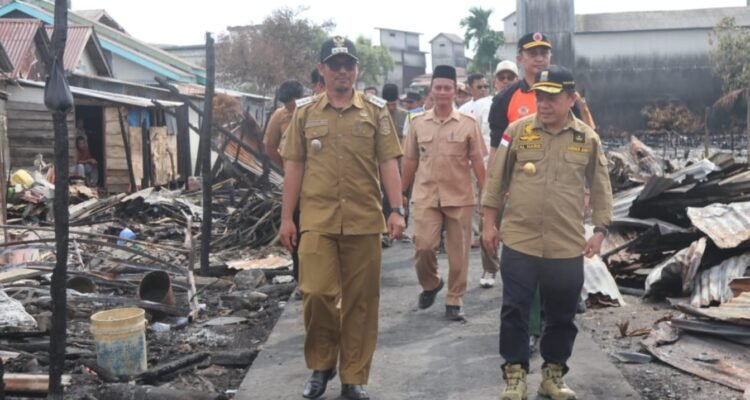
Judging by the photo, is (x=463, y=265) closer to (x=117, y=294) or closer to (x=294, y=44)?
(x=117, y=294)

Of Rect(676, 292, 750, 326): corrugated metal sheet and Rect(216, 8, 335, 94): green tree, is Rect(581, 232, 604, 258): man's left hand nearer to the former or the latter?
Rect(676, 292, 750, 326): corrugated metal sheet

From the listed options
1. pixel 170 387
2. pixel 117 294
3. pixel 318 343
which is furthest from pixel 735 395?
pixel 117 294

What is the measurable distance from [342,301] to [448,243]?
79.1 inches

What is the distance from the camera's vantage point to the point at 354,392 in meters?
4.60

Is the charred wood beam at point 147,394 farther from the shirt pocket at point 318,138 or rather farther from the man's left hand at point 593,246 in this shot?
the man's left hand at point 593,246

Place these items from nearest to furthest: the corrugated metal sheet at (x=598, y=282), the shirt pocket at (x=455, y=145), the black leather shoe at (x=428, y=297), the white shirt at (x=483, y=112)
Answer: the shirt pocket at (x=455, y=145), the black leather shoe at (x=428, y=297), the corrugated metal sheet at (x=598, y=282), the white shirt at (x=483, y=112)

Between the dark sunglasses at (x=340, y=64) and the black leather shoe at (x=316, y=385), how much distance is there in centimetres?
173

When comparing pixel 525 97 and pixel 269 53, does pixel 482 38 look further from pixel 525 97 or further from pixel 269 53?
pixel 525 97

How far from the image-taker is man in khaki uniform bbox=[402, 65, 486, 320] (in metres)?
6.51

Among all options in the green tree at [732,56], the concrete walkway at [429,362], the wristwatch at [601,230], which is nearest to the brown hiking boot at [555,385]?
the concrete walkway at [429,362]

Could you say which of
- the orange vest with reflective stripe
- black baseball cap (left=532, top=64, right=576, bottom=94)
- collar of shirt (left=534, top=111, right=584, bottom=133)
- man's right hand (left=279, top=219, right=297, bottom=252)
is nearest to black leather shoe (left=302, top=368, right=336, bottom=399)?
man's right hand (left=279, top=219, right=297, bottom=252)

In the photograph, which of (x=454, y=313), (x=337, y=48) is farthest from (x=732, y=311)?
Answer: (x=337, y=48)

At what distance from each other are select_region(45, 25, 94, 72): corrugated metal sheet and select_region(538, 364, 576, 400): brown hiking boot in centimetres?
2089

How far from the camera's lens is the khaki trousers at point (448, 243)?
21.2 feet
